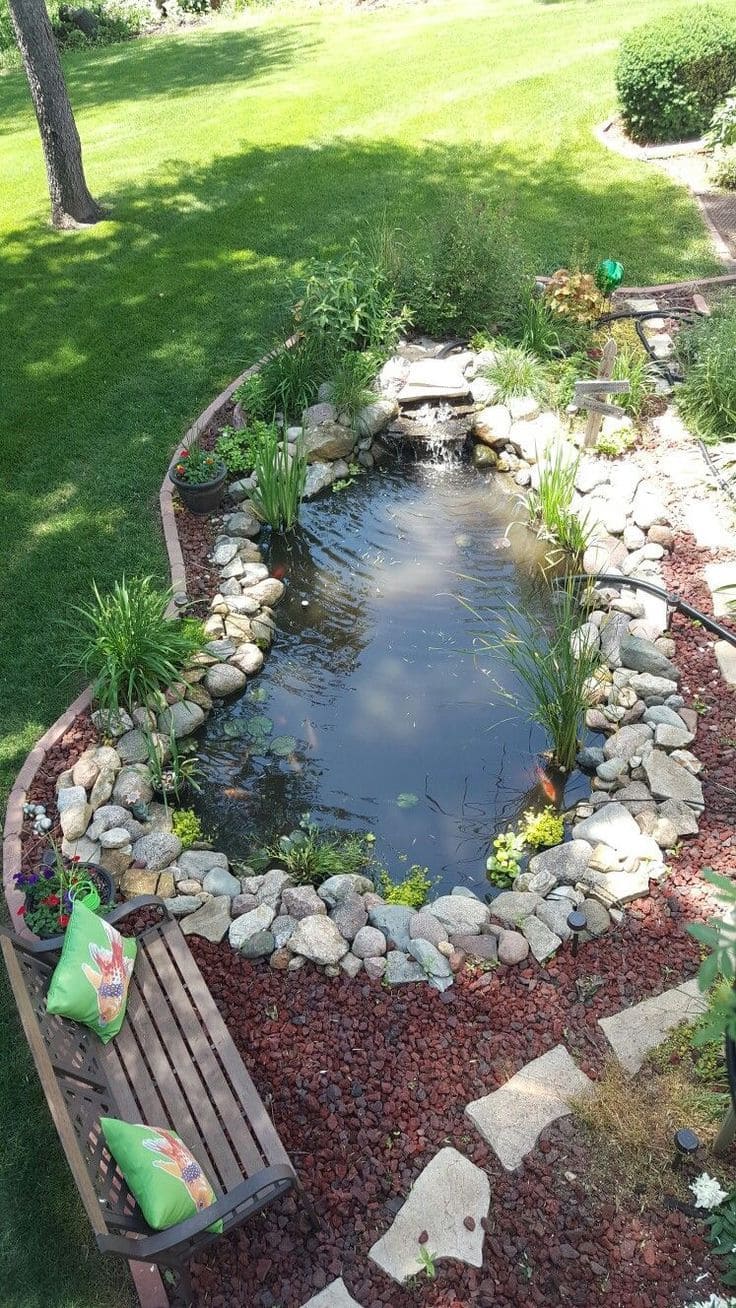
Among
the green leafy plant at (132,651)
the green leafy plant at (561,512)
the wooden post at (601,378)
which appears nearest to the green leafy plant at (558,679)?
the green leafy plant at (561,512)

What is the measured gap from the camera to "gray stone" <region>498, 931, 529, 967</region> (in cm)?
359

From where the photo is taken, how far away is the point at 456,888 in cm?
399

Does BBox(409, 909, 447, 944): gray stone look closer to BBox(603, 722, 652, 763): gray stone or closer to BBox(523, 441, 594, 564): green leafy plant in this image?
BBox(603, 722, 652, 763): gray stone

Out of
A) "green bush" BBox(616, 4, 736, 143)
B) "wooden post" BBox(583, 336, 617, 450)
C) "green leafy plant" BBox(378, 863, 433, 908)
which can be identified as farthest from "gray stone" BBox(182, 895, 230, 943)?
"green bush" BBox(616, 4, 736, 143)

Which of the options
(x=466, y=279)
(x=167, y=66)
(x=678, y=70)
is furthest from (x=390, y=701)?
(x=167, y=66)

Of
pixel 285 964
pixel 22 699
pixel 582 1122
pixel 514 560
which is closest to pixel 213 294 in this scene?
pixel 514 560

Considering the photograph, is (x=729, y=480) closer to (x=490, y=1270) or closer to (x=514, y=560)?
(x=514, y=560)

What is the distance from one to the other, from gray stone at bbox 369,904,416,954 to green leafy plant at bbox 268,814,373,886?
1.05 feet

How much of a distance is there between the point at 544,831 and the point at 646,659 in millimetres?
1170

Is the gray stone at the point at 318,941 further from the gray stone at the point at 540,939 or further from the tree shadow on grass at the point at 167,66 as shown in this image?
the tree shadow on grass at the point at 167,66

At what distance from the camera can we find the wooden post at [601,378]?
590 cm

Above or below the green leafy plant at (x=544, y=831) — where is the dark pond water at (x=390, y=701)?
above

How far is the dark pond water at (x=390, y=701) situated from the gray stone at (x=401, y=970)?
545mm

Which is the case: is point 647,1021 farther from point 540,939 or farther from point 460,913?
point 460,913
